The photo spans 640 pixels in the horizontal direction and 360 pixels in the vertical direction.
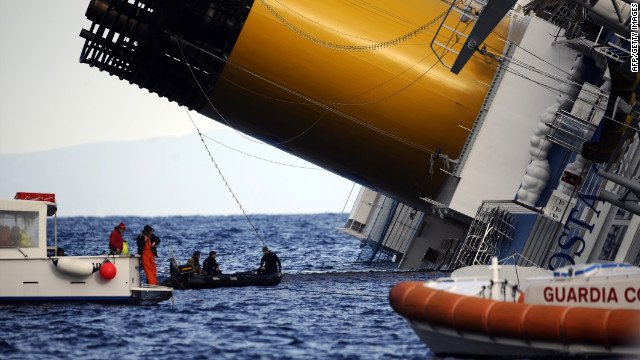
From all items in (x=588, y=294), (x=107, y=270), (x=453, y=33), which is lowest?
(x=107, y=270)

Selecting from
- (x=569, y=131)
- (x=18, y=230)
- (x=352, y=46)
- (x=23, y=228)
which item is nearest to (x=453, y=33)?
Answer: (x=352, y=46)

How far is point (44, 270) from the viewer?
22734 millimetres

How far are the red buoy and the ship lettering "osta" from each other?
1085 cm

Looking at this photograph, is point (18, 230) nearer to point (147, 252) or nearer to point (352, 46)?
point (147, 252)

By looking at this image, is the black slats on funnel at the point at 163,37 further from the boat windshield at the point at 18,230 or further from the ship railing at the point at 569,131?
the ship railing at the point at 569,131

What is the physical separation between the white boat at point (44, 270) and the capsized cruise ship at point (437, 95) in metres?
5.13

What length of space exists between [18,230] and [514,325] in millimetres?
12721

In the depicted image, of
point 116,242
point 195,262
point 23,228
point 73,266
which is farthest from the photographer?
point 195,262

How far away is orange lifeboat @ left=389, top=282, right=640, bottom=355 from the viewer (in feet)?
50.6

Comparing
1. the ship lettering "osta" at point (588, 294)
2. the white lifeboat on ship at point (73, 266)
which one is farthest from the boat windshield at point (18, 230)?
the ship lettering "osta" at point (588, 294)

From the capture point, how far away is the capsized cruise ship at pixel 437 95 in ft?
82.8

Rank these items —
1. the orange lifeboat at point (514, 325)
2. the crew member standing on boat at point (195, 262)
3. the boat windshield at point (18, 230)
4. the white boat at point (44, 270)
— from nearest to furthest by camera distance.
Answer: the orange lifeboat at point (514, 325)
the white boat at point (44, 270)
the boat windshield at point (18, 230)
the crew member standing on boat at point (195, 262)

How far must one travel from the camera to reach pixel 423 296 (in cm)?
1767

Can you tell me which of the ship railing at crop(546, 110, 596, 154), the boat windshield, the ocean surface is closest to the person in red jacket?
the ocean surface
